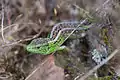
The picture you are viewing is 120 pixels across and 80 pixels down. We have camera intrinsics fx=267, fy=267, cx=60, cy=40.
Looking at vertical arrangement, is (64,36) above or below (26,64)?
above

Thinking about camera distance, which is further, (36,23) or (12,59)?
(36,23)

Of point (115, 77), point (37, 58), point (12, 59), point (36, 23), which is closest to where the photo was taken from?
point (115, 77)

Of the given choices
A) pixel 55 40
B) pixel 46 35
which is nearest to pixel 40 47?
pixel 55 40

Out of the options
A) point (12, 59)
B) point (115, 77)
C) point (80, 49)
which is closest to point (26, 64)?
point (12, 59)

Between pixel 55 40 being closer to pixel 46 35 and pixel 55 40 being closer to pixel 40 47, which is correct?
pixel 40 47

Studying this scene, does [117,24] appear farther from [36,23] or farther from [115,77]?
[36,23]

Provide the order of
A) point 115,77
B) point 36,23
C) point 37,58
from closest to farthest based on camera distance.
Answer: point 115,77 < point 37,58 < point 36,23
